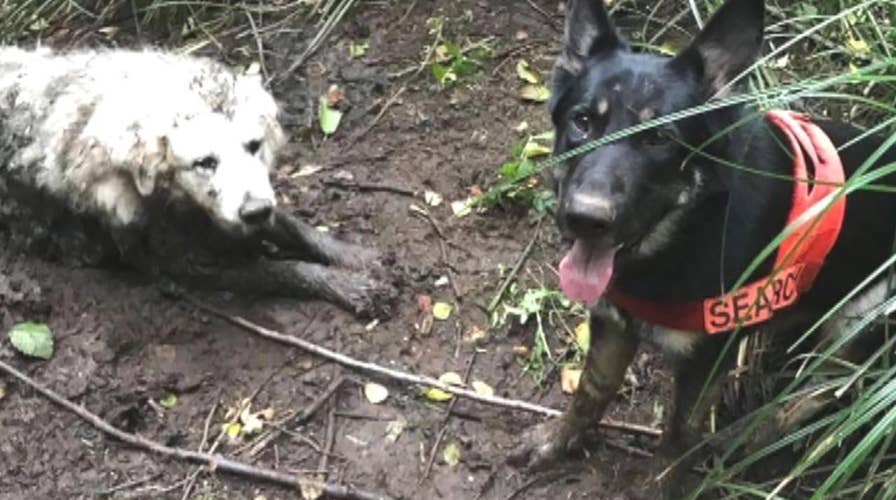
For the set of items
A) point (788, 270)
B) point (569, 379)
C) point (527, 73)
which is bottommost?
point (569, 379)

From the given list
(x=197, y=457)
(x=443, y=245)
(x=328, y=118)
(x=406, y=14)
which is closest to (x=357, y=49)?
(x=406, y=14)

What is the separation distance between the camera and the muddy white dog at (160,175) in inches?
153

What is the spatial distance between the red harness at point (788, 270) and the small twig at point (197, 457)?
1.12m

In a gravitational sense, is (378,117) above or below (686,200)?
below

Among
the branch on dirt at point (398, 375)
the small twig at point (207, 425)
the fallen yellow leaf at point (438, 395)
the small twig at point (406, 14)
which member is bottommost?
the small twig at point (207, 425)

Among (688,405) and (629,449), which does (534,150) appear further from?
(688,405)

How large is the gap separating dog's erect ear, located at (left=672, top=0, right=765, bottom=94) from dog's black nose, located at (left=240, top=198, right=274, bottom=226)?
1.58 metres

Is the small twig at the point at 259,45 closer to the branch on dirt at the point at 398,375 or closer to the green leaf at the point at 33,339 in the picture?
the branch on dirt at the point at 398,375

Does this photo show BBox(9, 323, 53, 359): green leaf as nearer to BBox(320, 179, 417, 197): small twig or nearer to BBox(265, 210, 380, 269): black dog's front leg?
BBox(265, 210, 380, 269): black dog's front leg

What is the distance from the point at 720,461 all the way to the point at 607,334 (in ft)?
1.60

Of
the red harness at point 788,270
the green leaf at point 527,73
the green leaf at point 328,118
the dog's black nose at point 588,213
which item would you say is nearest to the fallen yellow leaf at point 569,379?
the red harness at point 788,270

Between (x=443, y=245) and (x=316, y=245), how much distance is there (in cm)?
49

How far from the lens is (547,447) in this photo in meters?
3.64

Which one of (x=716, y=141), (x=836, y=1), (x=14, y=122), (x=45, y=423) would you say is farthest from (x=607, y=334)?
(x=14, y=122)
